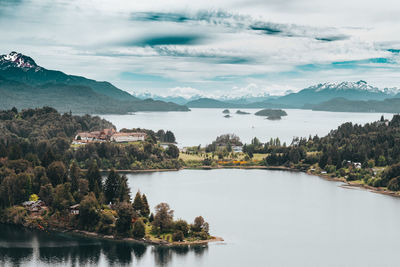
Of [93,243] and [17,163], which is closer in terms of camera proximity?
[93,243]

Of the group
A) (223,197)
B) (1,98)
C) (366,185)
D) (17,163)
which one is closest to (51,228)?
(17,163)

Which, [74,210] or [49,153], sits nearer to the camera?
[74,210]

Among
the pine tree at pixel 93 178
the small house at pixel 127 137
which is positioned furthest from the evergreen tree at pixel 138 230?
the small house at pixel 127 137

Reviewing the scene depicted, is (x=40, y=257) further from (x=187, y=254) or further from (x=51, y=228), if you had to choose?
(x=187, y=254)

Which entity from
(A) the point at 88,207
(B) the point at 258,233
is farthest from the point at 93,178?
(B) the point at 258,233

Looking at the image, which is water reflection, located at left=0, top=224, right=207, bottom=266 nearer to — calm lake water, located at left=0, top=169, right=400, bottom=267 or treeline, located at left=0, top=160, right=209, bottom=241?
calm lake water, located at left=0, top=169, right=400, bottom=267

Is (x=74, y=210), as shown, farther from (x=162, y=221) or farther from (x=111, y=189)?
(x=162, y=221)

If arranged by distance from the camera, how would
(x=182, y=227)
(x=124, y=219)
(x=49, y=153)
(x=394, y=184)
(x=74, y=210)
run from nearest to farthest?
(x=182, y=227) → (x=124, y=219) → (x=74, y=210) → (x=49, y=153) → (x=394, y=184)
